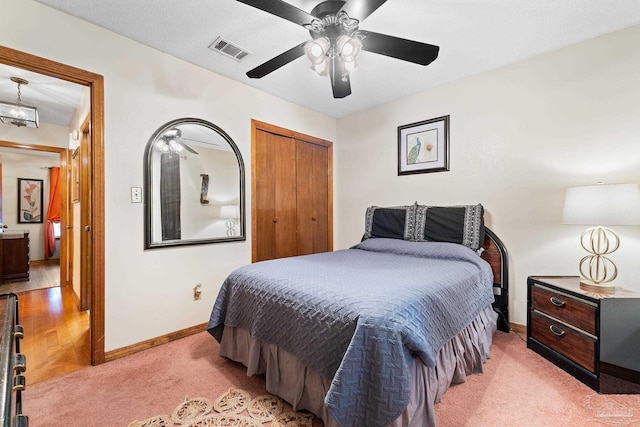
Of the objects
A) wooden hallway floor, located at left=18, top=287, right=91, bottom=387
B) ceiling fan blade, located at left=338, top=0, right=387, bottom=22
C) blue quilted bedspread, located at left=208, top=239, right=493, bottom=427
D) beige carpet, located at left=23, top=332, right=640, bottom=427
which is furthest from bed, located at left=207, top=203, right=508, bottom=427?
ceiling fan blade, located at left=338, top=0, right=387, bottom=22

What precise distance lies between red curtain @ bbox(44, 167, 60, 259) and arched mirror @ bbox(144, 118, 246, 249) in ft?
17.7

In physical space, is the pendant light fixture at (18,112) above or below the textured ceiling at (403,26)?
below

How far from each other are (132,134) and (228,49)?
3.52ft

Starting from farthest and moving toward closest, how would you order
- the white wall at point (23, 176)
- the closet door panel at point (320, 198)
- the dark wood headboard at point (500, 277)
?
the white wall at point (23, 176), the closet door panel at point (320, 198), the dark wood headboard at point (500, 277)

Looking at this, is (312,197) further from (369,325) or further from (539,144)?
(369,325)

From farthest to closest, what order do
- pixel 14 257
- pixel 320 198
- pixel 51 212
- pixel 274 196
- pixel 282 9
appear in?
pixel 51 212, pixel 14 257, pixel 320 198, pixel 274 196, pixel 282 9

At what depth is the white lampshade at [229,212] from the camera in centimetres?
286

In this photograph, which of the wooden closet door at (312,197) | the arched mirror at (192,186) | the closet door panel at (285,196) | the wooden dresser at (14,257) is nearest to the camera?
the arched mirror at (192,186)

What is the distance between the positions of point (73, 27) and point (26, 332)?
2.69 meters

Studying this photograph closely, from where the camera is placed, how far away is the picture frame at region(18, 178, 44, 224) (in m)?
5.69

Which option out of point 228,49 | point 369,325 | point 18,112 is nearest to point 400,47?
point 228,49

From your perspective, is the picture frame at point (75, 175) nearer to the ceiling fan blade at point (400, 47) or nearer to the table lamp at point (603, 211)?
the ceiling fan blade at point (400, 47)

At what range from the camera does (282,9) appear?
1.50 meters

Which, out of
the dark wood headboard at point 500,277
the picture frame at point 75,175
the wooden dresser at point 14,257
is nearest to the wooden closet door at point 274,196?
the picture frame at point 75,175
